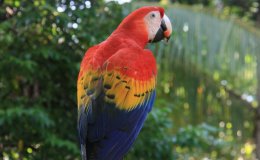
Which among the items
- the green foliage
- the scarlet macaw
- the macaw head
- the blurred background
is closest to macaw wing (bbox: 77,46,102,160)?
the scarlet macaw

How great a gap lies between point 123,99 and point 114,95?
0.14ft

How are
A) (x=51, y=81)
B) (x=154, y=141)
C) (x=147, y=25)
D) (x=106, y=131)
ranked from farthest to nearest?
(x=154, y=141)
(x=51, y=81)
(x=147, y=25)
(x=106, y=131)

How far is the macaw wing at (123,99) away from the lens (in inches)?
80.8

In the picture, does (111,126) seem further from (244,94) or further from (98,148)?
(244,94)

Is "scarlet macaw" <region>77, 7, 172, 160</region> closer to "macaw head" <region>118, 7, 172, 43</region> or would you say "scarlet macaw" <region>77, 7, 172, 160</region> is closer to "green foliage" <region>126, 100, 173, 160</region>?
"macaw head" <region>118, 7, 172, 43</region>

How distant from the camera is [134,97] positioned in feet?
7.04

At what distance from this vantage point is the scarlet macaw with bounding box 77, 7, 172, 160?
2.05m

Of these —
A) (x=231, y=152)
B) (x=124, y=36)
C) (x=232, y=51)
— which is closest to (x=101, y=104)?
(x=124, y=36)

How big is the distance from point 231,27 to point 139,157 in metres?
2.18

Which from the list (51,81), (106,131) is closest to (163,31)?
(106,131)

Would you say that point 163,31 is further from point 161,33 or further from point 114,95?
point 114,95

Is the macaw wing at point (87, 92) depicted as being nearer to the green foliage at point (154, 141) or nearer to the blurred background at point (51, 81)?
the blurred background at point (51, 81)

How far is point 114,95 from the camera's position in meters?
2.08

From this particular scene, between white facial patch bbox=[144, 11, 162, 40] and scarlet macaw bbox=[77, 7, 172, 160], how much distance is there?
5 centimetres
